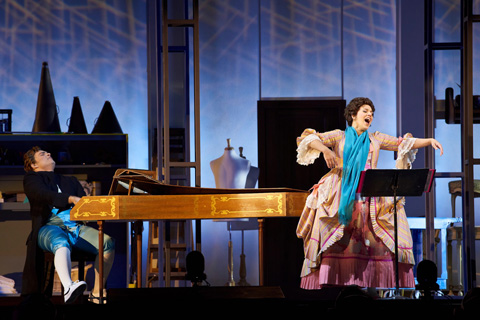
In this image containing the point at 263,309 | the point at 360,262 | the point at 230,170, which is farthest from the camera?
the point at 230,170

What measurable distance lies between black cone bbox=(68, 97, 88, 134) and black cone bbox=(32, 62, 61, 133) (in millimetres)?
143

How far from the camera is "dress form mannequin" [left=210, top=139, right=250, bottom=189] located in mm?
7121

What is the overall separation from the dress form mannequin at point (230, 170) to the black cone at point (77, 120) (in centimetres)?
151

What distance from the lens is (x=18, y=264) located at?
7.52m

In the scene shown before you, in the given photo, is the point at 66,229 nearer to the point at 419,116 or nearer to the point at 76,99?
the point at 76,99

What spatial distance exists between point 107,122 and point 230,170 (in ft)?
4.90

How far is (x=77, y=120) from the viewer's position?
25.0 ft

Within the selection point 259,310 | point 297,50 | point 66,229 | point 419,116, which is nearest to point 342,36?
point 297,50

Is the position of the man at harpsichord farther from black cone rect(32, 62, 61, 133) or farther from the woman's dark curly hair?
the woman's dark curly hair

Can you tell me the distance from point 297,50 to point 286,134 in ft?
3.22

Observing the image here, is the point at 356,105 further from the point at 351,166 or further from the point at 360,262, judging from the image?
the point at 360,262

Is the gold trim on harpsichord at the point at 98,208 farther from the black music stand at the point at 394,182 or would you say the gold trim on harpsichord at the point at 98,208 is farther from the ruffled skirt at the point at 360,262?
the black music stand at the point at 394,182

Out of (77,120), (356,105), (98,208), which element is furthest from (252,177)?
(98,208)

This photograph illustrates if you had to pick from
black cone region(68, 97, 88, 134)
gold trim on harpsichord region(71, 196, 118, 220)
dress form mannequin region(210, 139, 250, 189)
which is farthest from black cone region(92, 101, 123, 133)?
gold trim on harpsichord region(71, 196, 118, 220)
